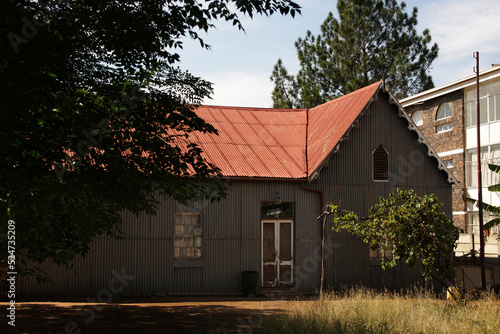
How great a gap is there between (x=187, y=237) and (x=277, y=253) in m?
3.20

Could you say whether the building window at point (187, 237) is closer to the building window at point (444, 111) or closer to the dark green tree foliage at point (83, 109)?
the dark green tree foliage at point (83, 109)

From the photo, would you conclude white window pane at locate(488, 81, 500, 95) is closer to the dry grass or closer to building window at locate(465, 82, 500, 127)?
building window at locate(465, 82, 500, 127)

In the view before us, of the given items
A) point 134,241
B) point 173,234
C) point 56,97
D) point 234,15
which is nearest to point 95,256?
point 134,241

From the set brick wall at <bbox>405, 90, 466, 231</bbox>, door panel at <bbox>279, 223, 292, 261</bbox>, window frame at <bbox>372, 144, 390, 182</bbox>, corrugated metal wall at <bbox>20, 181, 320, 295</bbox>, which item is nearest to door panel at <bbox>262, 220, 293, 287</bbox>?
door panel at <bbox>279, 223, 292, 261</bbox>

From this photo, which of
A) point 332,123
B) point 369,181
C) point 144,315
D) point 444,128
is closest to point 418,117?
point 444,128

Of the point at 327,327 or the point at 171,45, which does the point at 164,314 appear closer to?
the point at 327,327

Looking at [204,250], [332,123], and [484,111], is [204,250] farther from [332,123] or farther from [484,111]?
[484,111]

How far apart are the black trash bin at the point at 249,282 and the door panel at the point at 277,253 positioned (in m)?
0.91

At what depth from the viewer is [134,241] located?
18.5 metres

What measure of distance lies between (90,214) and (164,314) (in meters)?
5.55

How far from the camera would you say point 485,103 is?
31000mm

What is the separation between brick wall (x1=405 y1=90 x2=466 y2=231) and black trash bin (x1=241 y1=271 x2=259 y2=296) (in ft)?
54.0

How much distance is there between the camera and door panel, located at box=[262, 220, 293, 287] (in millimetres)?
20078

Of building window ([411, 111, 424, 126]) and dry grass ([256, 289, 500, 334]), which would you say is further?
building window ([411, 111, 424, 126])
